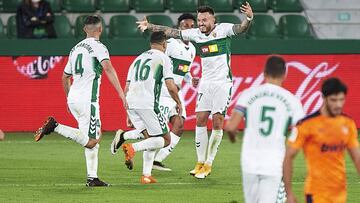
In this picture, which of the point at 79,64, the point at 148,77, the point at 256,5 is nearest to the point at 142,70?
the point at 148,77

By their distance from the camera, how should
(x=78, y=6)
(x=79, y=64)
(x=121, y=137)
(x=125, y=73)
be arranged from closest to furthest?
(x=79, y=64), (x=121, y=137), (x=125, y=73), (x=78, y=6)

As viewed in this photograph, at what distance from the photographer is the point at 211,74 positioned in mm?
14031

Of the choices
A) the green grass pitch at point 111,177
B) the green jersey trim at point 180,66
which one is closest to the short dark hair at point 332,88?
the green grass pitch at point 111,177

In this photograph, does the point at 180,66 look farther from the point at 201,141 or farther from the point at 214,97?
the point at 201,141

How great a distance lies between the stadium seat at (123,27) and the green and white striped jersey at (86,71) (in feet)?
30.3

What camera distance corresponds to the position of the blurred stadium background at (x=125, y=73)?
41.3ft

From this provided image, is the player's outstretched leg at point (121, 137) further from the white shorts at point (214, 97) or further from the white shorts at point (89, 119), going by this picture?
the white shorts at point (89, 119)

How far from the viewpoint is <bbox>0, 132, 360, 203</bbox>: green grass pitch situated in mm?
11648

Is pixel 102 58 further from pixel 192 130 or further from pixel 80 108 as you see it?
pixel 192 130

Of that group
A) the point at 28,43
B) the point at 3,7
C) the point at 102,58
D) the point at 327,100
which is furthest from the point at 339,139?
the point at 3,7

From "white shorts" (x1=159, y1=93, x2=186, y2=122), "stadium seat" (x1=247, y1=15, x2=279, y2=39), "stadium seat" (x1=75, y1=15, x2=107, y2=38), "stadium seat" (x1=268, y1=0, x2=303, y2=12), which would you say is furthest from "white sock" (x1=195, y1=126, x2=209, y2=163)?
"stadium seat" (x1=268, y1=0, x2=303, y2=12)

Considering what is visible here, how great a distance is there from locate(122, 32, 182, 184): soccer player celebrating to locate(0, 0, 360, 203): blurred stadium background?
1.52 ft

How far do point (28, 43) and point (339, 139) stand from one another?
12510 millimetres

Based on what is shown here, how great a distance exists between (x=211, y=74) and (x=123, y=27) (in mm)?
8231
